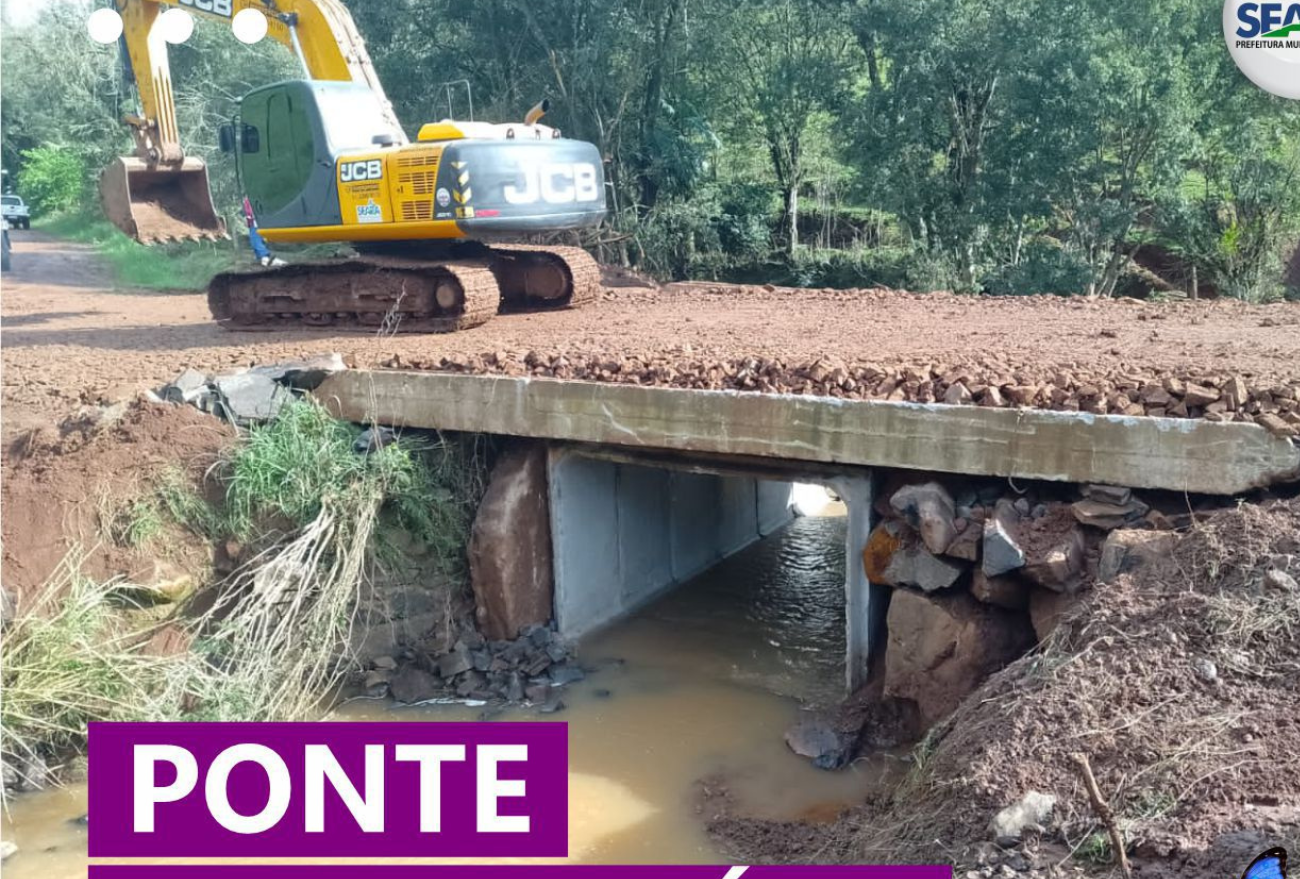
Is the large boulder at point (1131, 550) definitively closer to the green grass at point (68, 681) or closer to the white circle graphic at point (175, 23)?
the green grass at point (68, 681)

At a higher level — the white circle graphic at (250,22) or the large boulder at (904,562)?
the white circle graphic at (250,22)

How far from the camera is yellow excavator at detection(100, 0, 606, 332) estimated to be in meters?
9.73

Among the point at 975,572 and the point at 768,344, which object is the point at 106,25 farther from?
the point at 975,572

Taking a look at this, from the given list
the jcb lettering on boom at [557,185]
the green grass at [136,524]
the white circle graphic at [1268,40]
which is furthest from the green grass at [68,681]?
the white circle graphic at [1268,40]

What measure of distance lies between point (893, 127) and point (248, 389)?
10068 mm

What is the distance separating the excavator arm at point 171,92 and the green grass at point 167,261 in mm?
5497

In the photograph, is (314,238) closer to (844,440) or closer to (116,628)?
(116,628)

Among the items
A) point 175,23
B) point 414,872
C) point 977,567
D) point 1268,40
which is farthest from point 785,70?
point 414,872

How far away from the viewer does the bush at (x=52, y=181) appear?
3073 cm

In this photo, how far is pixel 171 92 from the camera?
1136 cm

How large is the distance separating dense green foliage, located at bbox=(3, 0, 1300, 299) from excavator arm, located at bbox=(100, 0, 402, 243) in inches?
77.4

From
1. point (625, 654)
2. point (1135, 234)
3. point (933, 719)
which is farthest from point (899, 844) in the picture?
point (1135, 234)

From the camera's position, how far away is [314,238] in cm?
1060

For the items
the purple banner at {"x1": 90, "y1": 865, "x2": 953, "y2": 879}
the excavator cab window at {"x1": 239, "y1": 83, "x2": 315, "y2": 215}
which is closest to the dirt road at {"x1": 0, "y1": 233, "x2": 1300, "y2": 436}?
the excavator cab window at {"x1": 239, "y1": 83, "x2": 315, "y2": 215}
